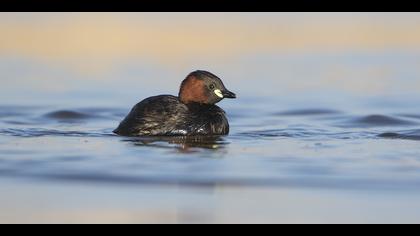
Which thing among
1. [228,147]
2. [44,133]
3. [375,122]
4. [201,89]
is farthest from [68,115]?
[375,122]

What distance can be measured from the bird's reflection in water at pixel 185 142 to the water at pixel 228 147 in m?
0.02

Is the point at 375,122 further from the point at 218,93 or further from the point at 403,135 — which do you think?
the point at 218,93

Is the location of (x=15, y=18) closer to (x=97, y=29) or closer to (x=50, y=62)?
(x=97, y=29)

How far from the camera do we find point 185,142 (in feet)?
41.5

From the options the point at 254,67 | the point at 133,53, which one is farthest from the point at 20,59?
the point at 254,67

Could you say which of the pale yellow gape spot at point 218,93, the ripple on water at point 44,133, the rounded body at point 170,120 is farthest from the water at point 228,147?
the pale yellow gape spot at point 218,93

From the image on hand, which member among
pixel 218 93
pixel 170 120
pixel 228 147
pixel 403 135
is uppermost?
pixel 218 93

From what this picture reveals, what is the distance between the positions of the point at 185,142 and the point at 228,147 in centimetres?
66

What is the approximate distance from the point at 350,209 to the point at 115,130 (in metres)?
5.53

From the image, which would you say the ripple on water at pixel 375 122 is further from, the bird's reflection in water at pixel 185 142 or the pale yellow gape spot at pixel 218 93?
the bird's reflection in water at pixel 185 142

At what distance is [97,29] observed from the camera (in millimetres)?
24547

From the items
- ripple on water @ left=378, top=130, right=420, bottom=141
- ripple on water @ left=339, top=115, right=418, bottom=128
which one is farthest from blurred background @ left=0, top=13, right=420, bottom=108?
ripple on water @ left=378, top=130, right=420, bottom=141

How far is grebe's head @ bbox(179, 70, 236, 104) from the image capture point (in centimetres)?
1355

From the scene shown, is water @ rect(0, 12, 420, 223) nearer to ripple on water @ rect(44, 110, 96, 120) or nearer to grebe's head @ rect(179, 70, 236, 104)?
ripple on water @ rect(44, 110, 96, 120)
